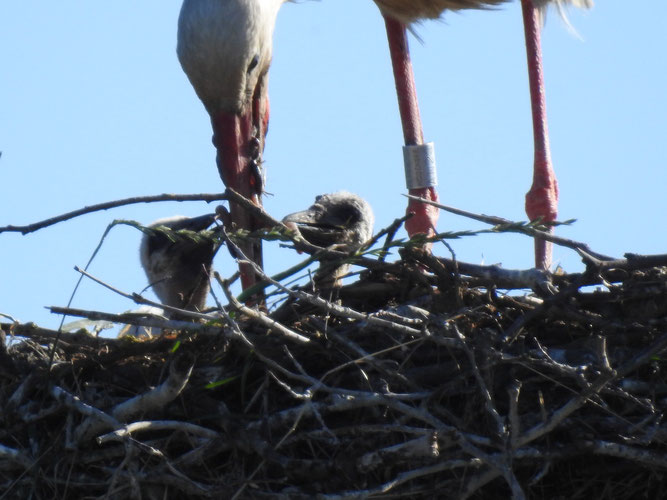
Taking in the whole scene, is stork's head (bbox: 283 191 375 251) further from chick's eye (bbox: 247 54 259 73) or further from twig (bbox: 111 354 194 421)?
twig (bbox: 111 354 194 421)

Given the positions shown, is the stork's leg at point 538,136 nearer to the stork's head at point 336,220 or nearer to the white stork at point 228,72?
the stork's head at point 336,220

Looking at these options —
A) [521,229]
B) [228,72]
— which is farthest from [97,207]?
[228,72]

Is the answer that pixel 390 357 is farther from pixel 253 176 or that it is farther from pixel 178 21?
pixel 178 21

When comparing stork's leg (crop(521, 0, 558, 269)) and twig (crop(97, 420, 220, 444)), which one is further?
stork's leg (crop(521, 0, 558, 269))

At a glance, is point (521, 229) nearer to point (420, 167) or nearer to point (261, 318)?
point (261, 318)

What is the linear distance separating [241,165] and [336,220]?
45cm

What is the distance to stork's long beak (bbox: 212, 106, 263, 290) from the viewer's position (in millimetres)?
4145

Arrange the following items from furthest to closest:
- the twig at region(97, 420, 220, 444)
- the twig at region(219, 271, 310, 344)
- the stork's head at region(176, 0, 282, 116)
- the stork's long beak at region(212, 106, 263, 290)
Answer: the stork's head at region(176, 0, 282, 116) → the stork's long beak at region(212, 106, 263, 290) → the twig at region(97, 420, 220, 444) → the twig at region(219, 271, 310, 344)

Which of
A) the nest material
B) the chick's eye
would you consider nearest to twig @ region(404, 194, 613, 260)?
the nest material

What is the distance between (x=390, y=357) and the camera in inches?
122

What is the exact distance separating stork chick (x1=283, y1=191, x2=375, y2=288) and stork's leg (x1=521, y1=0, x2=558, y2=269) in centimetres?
69

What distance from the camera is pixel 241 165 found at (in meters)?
4.39

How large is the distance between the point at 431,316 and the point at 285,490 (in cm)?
49

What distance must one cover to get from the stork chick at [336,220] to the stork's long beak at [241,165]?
0.43 feet
